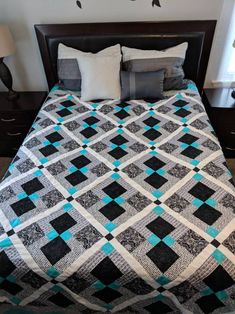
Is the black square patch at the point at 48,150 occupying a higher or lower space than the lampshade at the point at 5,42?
lower

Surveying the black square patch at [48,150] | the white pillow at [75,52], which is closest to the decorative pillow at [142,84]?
the white pillow at [75,52]

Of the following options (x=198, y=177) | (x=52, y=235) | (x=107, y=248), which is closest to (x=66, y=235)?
(x=52, y=235)

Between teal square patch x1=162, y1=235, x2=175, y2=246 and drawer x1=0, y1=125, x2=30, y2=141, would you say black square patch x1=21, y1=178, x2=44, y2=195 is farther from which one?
drawer x1=0, y1=125, x2=30, y2=141

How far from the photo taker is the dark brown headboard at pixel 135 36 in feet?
6.66

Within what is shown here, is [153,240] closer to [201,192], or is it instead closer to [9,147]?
[201,192]

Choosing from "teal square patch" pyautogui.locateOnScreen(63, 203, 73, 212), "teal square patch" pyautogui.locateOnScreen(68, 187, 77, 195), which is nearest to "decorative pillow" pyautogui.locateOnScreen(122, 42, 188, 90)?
"teal square patch" pyautogui.locateOnScreen(68, 187, 77, 195)

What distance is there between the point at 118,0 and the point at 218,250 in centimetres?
199

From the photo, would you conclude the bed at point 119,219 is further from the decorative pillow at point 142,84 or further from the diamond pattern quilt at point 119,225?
the decorative pillow at point 142,84

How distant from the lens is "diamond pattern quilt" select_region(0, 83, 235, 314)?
41.2 inches

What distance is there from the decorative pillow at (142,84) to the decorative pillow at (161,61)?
3.7 inches

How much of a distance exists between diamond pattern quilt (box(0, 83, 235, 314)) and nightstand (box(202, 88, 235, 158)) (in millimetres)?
531

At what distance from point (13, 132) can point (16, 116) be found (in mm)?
193

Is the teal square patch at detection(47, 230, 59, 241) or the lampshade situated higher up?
the lampshade

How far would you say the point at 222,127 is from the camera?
2170mm
